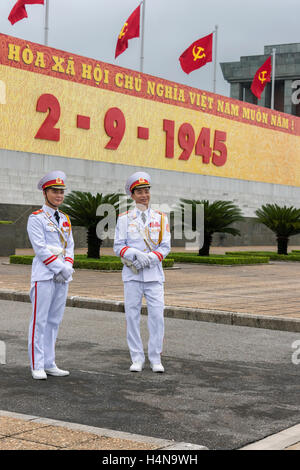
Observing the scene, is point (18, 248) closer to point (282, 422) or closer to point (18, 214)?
point (18, 214)

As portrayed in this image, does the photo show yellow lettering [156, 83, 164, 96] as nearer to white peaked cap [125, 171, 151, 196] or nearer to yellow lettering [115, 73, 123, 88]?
yellow lettering [115, 73, 123, 88]

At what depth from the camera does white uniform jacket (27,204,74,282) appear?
6879mm

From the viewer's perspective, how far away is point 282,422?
5383mm

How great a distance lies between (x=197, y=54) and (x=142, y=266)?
30.6 meters

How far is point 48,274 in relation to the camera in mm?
6902

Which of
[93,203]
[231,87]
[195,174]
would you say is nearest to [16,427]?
[93,203]

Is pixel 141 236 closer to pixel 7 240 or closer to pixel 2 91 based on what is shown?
pixel 7 240

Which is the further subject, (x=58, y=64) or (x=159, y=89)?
(x=159, y=89)

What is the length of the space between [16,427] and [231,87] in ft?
230

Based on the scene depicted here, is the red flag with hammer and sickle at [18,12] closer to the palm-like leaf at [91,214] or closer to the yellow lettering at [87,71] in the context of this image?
the yellow lettering at [87,71]

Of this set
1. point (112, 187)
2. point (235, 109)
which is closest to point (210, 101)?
point (235, 109)

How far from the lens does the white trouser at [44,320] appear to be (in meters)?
6.82

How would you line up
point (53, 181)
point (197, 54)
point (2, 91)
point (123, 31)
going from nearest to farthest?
1. point (53, 181)
2. point (2, 91)
3. point (123, 31)
4. point (197, 54)

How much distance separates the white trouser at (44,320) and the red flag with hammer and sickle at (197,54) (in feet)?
99.8
